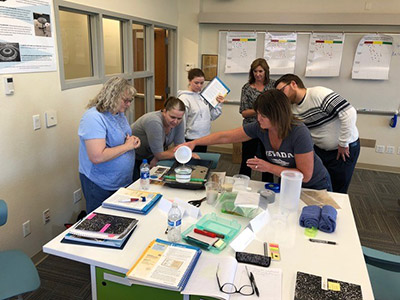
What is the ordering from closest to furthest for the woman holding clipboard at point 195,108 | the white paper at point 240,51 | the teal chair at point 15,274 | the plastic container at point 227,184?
the teal chair at point 15,274, the plastic container at point 227,184, the woman holding clipboard at point 195,108, the white paper at point 240,51

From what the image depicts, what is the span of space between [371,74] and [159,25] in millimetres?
2934

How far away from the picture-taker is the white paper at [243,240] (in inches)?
53.7

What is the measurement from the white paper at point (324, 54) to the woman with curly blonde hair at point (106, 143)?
3276 millimetres

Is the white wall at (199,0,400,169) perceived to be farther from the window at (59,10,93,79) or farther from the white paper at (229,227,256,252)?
the white paper at (229,227,256,252)

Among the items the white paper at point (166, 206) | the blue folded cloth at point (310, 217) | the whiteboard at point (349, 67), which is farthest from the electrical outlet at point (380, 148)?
the white paper at point (166, 206)

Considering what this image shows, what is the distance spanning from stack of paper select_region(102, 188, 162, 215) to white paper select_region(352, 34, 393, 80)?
379 cm

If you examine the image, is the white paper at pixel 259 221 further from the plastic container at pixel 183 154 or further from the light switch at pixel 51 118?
the light switch at pixel 51 118

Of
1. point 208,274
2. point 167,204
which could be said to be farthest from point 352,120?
point 208,274

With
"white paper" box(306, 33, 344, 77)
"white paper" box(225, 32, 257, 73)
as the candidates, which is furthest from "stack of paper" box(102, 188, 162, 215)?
"white paper" box(306, 33, 344, 77)

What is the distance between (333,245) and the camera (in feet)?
4.68

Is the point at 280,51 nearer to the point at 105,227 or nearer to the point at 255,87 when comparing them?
the point at 255,87

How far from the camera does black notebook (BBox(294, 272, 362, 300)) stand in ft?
3.62

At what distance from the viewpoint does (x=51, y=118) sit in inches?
93.3

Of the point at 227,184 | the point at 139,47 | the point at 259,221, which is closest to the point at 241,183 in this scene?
the point at 227,184
